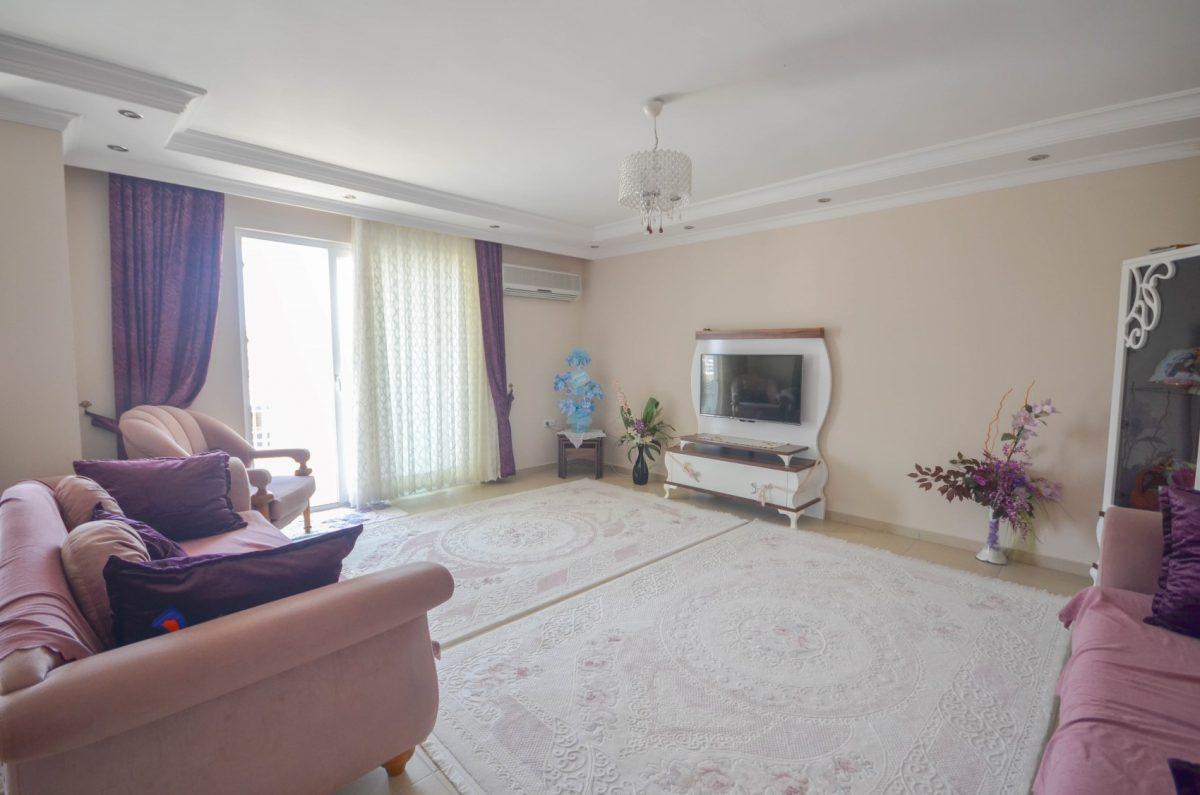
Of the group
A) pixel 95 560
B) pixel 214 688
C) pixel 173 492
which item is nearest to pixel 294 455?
pixel 173 492

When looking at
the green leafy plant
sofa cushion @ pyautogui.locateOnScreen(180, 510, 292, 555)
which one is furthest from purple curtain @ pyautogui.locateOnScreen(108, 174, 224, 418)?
the green leafy plant

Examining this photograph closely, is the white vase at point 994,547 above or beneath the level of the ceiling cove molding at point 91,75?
beneath

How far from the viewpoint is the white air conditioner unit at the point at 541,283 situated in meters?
5.50

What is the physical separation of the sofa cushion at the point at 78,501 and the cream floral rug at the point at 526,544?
1.38 meters

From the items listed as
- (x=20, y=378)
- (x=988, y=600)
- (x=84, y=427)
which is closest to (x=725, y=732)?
(x=988, y=600)

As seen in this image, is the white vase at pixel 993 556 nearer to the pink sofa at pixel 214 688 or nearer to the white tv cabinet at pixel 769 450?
the white tv cabinet at pixel 769 450

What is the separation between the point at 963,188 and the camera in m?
3.53

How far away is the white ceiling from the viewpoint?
2010mm

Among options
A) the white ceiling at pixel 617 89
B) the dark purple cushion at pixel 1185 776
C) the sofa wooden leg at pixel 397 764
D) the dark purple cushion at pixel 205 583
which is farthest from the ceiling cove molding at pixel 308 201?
the dark purple cushion at pixel 1185 776

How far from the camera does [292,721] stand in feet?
4.52

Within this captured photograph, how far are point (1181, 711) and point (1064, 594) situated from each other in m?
1.96

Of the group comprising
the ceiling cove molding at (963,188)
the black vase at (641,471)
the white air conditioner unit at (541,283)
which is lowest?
the black vase at (641,471)

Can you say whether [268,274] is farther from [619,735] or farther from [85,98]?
[619,735]

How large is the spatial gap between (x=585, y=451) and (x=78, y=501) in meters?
4.23
